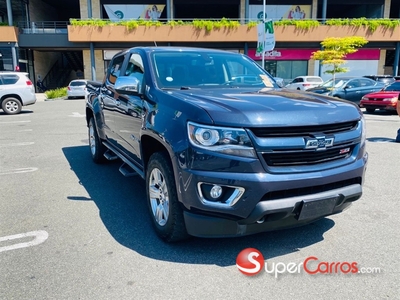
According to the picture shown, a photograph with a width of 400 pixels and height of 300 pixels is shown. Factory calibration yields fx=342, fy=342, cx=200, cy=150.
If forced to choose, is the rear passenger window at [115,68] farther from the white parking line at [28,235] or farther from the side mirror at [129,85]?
the white parking line at [28,235]

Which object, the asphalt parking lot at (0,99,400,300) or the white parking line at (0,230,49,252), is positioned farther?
the white parking line at (0,230,49,252)

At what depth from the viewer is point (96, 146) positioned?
6.30 metres

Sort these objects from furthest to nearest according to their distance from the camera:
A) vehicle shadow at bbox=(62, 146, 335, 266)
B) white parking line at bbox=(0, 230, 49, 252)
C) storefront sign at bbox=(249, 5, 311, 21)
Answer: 1. storefront sign at bbox=(249, 5, 311, 21)
2. white parking line at bbox=(0, 230, 49, 252)
3. vehicle shadow at bbox=(62, 146, 335, 266)

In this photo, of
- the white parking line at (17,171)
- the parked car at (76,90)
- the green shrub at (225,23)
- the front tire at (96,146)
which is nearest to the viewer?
the white parking line at (17,171)

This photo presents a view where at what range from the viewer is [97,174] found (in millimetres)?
5812

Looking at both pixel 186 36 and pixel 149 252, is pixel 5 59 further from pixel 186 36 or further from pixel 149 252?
pixel 149 252

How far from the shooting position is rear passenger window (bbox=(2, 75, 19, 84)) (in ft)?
47.8

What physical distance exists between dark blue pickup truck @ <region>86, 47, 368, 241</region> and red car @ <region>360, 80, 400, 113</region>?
476 inches

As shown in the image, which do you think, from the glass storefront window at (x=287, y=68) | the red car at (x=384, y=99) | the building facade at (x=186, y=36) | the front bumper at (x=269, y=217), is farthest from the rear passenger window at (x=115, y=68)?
the glass storefront window at (x=287, y=68)

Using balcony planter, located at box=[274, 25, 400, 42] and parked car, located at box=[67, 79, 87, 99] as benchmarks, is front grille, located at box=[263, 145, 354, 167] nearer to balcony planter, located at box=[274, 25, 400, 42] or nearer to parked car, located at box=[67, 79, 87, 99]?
parked car, located at box=[67, 79, 87, 99]

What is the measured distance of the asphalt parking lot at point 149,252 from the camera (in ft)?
8.67

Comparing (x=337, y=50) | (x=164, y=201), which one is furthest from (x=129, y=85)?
(x=337, y=50)

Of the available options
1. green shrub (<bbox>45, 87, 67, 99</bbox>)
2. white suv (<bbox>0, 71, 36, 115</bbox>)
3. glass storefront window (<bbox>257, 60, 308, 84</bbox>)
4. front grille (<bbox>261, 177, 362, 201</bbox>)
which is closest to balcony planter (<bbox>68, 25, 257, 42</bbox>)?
glass storefront window (<bbox>257, 60, 308, 84</bbox>)

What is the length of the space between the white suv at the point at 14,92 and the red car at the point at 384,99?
14560mm
